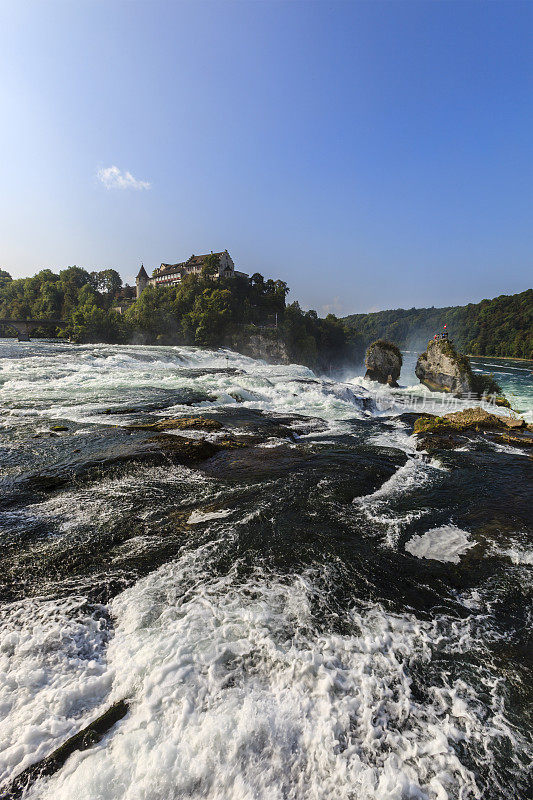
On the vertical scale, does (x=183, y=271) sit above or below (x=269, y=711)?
above

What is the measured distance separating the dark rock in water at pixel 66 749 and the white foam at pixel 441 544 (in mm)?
4482

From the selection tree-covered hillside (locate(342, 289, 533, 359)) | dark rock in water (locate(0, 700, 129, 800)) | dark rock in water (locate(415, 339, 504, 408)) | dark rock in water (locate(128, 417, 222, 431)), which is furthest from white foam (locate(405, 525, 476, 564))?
tree-covered hillside (locate(342, 289, 533, 359))

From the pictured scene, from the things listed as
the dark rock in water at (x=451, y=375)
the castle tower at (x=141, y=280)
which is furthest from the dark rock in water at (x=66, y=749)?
the castle tower at (x=141, y=280)

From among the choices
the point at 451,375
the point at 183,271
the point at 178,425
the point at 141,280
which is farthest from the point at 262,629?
the point at 141,280

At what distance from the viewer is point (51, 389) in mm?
16484

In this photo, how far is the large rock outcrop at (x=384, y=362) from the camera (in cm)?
4128

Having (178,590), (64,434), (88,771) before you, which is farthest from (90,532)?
(64,434)

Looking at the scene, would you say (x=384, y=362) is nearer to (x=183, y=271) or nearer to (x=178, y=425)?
(x=178, y=425)

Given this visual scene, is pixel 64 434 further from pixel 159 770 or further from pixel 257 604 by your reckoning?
pixel 159 770

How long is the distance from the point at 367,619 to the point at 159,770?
248cm

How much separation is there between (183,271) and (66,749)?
92.3 m

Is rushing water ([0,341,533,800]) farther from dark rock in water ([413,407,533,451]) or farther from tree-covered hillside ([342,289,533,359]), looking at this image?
tree-covered hillside ([342,289,533,359])

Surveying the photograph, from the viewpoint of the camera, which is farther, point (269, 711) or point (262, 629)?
point (262, 629)

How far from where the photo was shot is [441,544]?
18.1 feet
